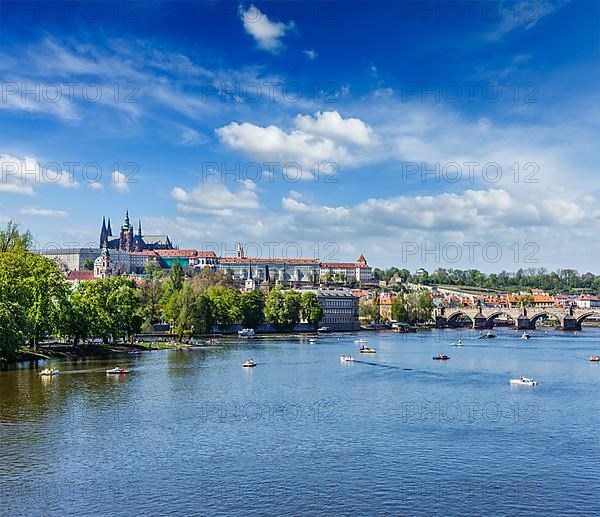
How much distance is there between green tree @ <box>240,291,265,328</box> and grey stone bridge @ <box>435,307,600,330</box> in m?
50.8

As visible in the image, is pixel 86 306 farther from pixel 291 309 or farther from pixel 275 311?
pixel 291 309

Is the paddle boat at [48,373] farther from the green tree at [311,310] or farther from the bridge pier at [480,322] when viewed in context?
the bridge pier at [480,322]

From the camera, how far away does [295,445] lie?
2852cm

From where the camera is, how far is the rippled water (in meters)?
21.8

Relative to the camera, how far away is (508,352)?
7900 centimetres

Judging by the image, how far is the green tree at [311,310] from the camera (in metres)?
129

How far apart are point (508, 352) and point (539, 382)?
29.7m

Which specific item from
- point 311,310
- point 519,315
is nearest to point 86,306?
point 311,310

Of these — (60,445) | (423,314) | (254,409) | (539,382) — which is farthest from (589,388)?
(423,314)

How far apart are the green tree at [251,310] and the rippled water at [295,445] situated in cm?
6301

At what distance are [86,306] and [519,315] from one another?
102 m

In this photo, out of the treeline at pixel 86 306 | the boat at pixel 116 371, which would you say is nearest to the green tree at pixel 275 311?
the treeline at pixel 86 306

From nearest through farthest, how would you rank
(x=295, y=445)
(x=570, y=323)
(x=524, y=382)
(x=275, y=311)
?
1. (x=295, y=445)
2. (x=524, y=382)
3. (x=275, y=311)
4. (x=570, y=323)

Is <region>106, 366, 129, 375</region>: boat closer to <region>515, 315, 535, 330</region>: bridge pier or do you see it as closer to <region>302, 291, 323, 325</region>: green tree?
<region>302, 291, 323, 325</region>: green tree
